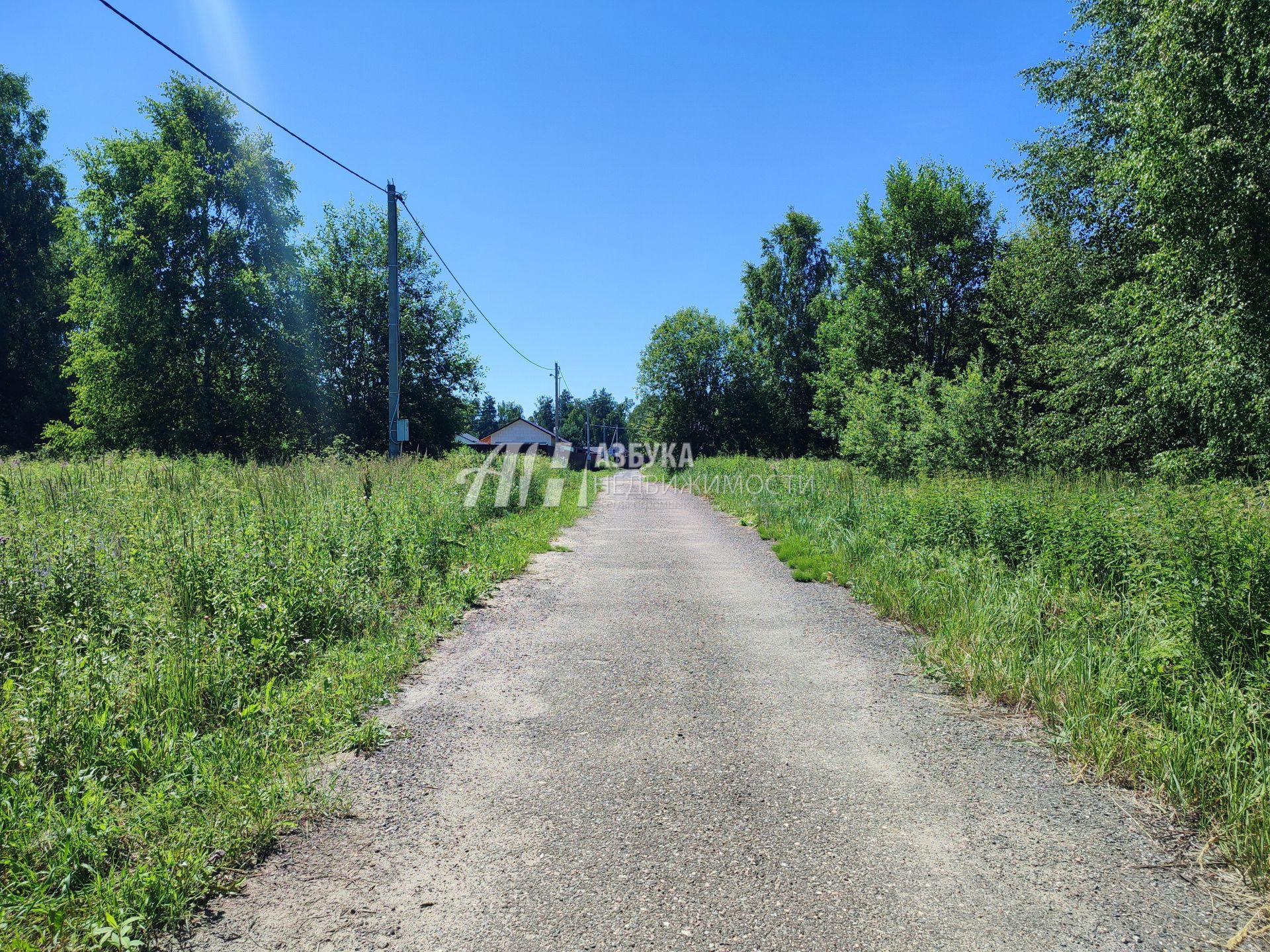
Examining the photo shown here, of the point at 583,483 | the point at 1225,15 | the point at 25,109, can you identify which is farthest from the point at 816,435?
the point at 25,109

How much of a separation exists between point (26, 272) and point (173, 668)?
4135cm

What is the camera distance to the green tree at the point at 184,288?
2580 cm

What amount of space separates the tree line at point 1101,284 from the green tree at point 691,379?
489 inches

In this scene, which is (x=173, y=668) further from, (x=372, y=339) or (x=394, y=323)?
(x=372, y=339)

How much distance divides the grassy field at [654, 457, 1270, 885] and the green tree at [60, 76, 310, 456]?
2991 cm

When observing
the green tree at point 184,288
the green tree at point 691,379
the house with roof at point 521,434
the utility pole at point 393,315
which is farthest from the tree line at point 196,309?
the house with roof at point 521,434

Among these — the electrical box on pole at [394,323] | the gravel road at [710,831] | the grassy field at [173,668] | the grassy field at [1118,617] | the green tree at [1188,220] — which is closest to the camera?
the gravel road at [710,831]

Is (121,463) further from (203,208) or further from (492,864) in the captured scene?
(203,208)

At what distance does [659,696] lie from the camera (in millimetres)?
4430

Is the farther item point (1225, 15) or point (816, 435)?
point (816, 435)

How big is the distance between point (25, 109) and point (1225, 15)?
153 ft

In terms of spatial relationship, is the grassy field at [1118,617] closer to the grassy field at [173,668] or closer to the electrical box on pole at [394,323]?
the grassy field at [173,668]

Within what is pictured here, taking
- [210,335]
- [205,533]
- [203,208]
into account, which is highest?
[203,208]

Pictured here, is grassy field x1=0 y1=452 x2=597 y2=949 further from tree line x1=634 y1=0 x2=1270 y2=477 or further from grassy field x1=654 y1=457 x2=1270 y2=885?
tree line x1=634 y1=0 x2=1270 y2=477
